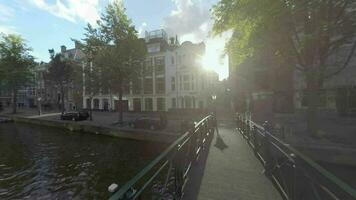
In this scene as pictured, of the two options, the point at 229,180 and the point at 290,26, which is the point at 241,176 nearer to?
the point at 229,180

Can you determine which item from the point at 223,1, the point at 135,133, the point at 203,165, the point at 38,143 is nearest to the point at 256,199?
the point at 203,165

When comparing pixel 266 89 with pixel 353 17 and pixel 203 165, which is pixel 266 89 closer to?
pixel 353 17

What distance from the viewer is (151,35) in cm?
5500

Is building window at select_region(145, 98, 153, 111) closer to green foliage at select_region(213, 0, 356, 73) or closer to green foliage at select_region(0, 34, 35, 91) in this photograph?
green foliage at select_region(0, 34, 35, 91)

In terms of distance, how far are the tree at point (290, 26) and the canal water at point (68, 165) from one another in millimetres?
9846

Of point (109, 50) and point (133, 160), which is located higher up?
point (109, 50)

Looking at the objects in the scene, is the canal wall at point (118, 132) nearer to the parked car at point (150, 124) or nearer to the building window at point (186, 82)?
the parked car at point (150, 124)

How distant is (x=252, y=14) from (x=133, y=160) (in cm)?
1136

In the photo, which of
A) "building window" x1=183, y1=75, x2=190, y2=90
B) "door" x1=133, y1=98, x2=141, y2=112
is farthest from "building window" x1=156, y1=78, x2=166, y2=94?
"door" x1=133, y1=98, x2=141, y2=112

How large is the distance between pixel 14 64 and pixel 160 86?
31977 millimetres

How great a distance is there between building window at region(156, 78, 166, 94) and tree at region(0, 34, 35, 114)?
1136 inches

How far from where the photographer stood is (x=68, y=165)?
17594 mm

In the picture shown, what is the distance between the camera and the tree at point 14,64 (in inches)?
2239

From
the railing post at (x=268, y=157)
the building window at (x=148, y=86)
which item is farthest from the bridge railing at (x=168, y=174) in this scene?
the building window at (x=148, y=86)
